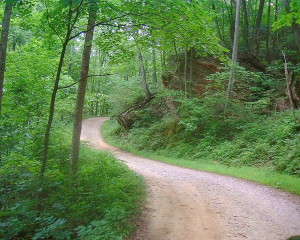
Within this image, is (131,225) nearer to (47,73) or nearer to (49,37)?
(49,37)

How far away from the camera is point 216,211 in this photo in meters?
6.52

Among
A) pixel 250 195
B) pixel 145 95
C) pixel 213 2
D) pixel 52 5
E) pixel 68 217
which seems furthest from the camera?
pixel 145 95

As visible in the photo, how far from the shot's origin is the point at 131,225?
561 cm

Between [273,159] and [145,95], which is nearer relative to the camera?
[273,159]

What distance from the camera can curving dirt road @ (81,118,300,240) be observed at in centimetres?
533

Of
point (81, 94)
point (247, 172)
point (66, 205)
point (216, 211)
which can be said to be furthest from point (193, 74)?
point (66, 205)

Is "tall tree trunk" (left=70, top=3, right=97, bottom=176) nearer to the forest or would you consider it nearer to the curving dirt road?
the forest

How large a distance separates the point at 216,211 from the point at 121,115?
17.0 metres

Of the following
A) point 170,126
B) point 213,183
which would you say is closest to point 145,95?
point 170,126

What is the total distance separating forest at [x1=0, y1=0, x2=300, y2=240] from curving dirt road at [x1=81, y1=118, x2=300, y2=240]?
59 cm

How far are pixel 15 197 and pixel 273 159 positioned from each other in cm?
1033

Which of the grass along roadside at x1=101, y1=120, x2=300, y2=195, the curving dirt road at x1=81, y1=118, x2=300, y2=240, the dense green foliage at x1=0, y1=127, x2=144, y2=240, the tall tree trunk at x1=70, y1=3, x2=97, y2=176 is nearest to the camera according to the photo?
the dense green foliage at x1=0, y1=127, x2=144, y2=240

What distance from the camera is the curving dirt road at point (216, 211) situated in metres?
5.33

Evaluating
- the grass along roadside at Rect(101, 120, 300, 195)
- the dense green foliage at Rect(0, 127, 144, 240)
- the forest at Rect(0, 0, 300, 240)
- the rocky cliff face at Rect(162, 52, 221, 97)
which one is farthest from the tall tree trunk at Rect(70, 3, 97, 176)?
the rocky cliff face at Rect(162, 52, 221, 97)
